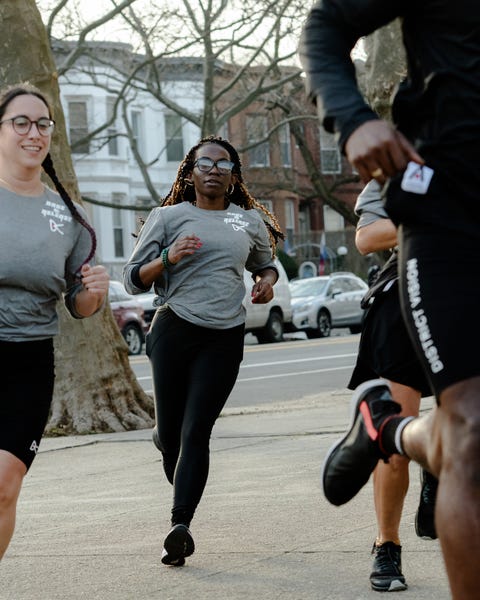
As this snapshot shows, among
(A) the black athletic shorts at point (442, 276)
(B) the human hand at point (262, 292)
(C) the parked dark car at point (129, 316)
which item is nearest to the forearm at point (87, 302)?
(B) the human hand at point (262, 292)

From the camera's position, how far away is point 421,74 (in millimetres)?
3363

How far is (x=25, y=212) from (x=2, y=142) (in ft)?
1.01

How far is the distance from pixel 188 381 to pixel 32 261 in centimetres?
162

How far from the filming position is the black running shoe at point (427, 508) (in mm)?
5520

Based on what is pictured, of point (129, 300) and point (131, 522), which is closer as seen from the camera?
point (131, 522)

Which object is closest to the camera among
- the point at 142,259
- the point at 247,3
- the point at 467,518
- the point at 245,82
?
the point at 467,518

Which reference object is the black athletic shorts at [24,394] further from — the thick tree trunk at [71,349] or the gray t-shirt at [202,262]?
the thick tree trunk at [71,349]

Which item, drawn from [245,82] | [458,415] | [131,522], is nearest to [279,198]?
[245,82]

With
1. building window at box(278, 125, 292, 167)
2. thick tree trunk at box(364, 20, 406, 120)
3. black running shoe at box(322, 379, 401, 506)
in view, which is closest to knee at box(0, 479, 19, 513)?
black running shoe at box(322, 379, 401, 506)

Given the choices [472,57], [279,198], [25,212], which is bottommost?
[279,198]

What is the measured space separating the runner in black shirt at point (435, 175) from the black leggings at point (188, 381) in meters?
2.72

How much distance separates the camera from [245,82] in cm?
3678

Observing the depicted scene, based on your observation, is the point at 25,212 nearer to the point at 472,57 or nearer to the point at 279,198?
the point at 472,57

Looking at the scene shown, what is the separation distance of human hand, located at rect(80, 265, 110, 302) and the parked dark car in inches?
943
